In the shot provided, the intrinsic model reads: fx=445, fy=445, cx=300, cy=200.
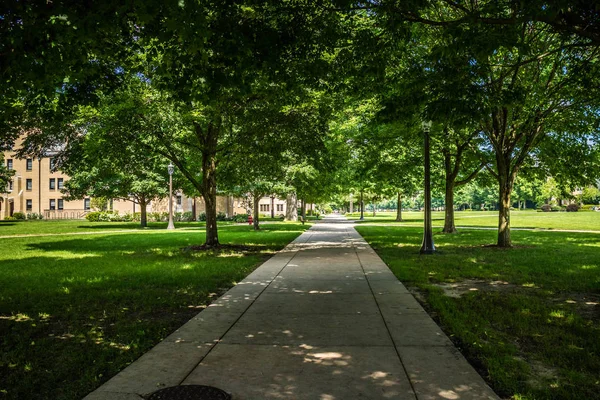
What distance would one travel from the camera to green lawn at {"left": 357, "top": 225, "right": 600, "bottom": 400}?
4168 mm

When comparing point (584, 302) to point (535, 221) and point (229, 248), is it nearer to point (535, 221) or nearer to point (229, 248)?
point (229, 248)

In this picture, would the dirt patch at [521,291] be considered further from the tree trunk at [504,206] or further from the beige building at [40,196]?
the beige building at [40,196]

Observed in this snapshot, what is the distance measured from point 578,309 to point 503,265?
17.3ft

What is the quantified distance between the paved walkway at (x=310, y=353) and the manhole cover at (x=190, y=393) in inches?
4.5

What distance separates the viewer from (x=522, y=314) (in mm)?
6617

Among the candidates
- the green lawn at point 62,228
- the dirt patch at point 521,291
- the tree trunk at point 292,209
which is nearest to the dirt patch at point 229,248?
the dirt patch at point 521,291

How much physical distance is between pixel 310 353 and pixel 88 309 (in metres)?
4.30

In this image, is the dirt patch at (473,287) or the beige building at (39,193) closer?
the dirt patch at (473,287)

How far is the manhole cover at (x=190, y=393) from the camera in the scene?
3.60m

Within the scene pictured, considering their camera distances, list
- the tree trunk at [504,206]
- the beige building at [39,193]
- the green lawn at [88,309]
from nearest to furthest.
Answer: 1. the green lawn at [88,309]
2. the tree trunk at [504,206]
3. the beige building at [39,193]

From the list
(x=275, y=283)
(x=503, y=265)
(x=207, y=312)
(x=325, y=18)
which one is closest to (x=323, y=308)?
(x=207, y=312)

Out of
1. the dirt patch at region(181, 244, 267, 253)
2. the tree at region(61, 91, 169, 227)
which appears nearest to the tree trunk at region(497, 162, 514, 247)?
the dirt patch at region(181, 244, 267, 253)

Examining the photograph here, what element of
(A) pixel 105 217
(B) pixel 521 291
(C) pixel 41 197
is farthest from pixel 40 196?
(B) pixel 521 291

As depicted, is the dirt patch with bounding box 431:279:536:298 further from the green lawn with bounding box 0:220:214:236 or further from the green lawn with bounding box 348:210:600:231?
the green lawn with bounding box 0:220:214:236
